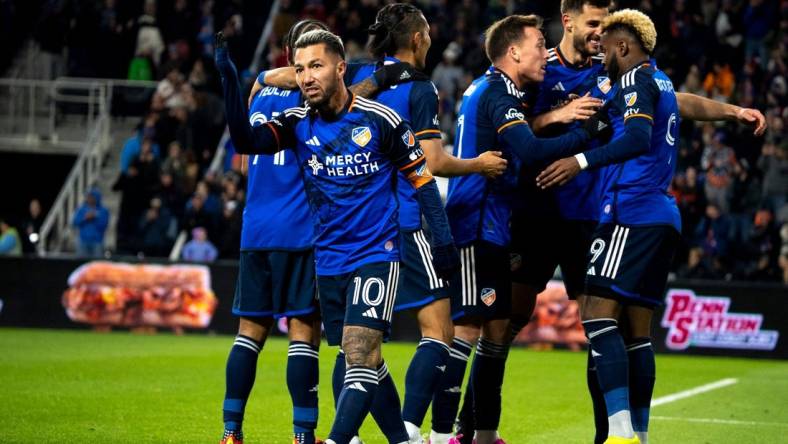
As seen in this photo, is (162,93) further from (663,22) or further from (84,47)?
(663,22)

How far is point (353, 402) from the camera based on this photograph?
6367 mm

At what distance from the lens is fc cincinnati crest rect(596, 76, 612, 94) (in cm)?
794

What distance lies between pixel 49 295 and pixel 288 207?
12.5m

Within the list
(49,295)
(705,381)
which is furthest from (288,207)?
(49,295)

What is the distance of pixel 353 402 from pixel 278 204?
5.69 feet

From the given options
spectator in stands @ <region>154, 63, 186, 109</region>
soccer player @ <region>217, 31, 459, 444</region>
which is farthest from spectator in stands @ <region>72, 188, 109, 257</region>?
soccer player @ <region>217, 31, 459, 444</region>

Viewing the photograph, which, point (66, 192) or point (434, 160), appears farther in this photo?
point (66, 192)

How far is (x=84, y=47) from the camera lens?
24859 mm

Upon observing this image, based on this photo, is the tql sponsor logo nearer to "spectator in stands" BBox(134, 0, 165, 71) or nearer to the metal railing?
the metal railing

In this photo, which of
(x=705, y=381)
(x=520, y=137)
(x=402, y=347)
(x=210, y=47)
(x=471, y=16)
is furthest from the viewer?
(x=210, y=47)

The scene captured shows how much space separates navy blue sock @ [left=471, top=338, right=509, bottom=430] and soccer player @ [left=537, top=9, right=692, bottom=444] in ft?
2.37

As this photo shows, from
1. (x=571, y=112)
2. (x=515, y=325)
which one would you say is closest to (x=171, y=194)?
(x=515, y=325)

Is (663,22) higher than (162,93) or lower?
higher

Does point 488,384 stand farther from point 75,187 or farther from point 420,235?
point 75,187
